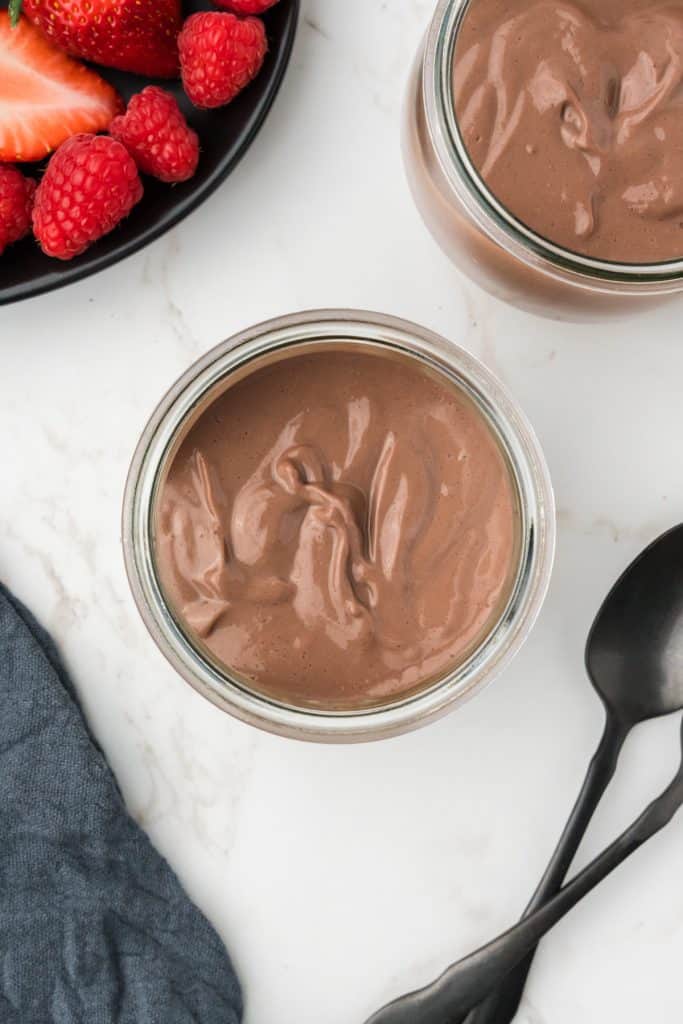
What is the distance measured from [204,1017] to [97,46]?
97cm

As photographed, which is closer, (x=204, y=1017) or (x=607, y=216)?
(x=607, y=216)

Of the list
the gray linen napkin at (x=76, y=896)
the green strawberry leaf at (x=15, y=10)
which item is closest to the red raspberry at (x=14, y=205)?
the green strawberry leaf at (x=15, y=10)

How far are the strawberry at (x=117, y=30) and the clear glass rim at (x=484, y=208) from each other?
0.30m

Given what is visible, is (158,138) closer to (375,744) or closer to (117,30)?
(117,30)

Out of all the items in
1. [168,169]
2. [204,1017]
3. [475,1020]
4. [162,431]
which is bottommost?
[204,1017]

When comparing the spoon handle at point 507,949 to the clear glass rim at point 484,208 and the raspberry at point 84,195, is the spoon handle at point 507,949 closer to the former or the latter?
the clear glass rim at point 484,208

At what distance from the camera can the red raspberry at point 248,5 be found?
1100 millimetres

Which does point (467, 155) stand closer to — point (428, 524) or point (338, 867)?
point (428, 524)

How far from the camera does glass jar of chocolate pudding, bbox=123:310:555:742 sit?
3.28 feet

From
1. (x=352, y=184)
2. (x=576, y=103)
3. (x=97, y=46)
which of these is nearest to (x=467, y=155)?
(x=576, y=103)

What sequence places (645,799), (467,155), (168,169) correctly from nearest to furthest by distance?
(467,155) < (168,169) < (645,799)

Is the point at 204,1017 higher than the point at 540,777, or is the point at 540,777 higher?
the point at 540,777

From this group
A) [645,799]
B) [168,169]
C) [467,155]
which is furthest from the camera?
[645,799]

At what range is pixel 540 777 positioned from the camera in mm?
1217
